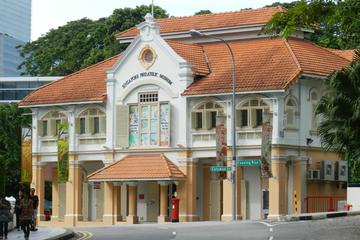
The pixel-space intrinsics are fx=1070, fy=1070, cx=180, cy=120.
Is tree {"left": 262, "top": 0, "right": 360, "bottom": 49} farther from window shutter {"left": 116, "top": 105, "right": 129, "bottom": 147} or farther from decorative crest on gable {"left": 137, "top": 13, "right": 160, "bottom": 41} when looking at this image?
window shutter {"left": 116, "top": 105, "right": 129, "bottom": 147}

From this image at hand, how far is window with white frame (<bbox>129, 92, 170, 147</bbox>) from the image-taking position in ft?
201

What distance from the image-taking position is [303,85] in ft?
195

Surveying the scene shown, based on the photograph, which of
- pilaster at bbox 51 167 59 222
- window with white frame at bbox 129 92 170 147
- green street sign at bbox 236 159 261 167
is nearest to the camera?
green street sign at bbox 236 159 261 167

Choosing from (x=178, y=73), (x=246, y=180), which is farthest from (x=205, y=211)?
(x=178, y=73)

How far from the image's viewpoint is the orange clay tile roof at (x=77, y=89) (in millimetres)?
64562

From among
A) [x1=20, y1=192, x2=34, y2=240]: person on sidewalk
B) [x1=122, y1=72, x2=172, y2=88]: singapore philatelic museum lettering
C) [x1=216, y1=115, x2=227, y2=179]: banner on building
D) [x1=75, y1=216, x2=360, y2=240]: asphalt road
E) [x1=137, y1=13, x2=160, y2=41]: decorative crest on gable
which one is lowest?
[x1=75, y1=216, x2=360, y2=240]: asphalt road

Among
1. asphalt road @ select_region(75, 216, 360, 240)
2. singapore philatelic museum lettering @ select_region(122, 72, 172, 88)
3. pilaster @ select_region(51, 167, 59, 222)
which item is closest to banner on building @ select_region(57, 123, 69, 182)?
pilaster @ select_region(51, 167, 59, 222)

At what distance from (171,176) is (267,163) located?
5637mm

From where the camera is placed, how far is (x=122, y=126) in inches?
2486

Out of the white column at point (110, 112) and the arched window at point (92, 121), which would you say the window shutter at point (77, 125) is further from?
the white column at point (110, 112)

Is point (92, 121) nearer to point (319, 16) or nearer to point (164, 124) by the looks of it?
point (164, 124)

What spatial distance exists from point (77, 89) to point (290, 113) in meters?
14.4

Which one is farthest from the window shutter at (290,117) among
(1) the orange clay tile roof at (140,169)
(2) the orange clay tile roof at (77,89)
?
(2) the orange clay tile roof at (77,89)

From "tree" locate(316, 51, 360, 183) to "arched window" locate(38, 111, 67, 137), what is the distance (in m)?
26.2
